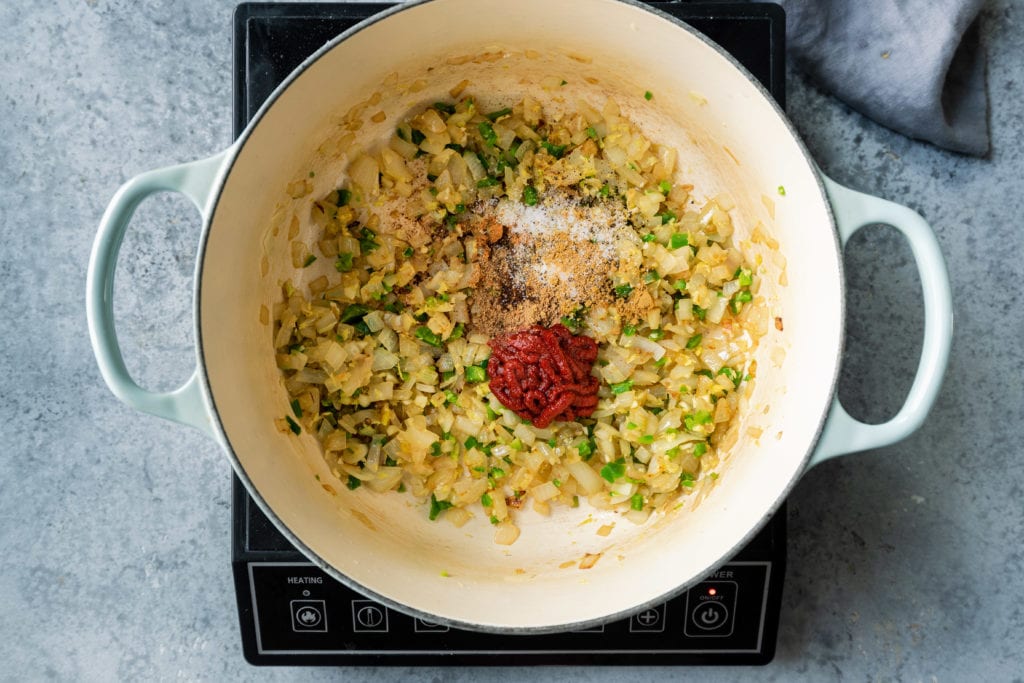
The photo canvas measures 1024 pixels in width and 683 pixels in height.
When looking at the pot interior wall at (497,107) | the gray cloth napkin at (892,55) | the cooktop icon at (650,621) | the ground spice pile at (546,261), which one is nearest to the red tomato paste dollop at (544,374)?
the ground spice pile at (546,261)

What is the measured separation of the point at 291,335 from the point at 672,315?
487mm

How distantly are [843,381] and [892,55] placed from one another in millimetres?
433

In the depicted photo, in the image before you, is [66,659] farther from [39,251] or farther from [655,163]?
[655,163]

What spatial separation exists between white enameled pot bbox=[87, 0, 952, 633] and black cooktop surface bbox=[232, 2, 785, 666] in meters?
0.08

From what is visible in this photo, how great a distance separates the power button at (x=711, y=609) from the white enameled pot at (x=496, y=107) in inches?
3.7

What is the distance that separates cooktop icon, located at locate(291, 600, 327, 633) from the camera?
1132 millimetres

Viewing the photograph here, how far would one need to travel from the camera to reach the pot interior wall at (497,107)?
3.22ft

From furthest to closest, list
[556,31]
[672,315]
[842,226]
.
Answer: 1. [672,315]
2. [556,31]
3. [842,226]

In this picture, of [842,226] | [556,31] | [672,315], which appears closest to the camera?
[842,226]

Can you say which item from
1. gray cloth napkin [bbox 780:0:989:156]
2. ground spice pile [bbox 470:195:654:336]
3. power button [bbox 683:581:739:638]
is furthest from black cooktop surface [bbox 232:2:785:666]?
ground spice pile [bbox 470:195:654:336]

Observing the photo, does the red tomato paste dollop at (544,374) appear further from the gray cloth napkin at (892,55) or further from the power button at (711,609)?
the gray cloth napkin at (892,55)

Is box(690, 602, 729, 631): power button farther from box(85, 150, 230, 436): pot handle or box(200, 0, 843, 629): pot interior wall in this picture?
box(85, 150, 230, 436): pot handle

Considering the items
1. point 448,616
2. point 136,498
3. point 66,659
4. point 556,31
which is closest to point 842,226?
point 556,31

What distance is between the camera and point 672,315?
3.82 feet
